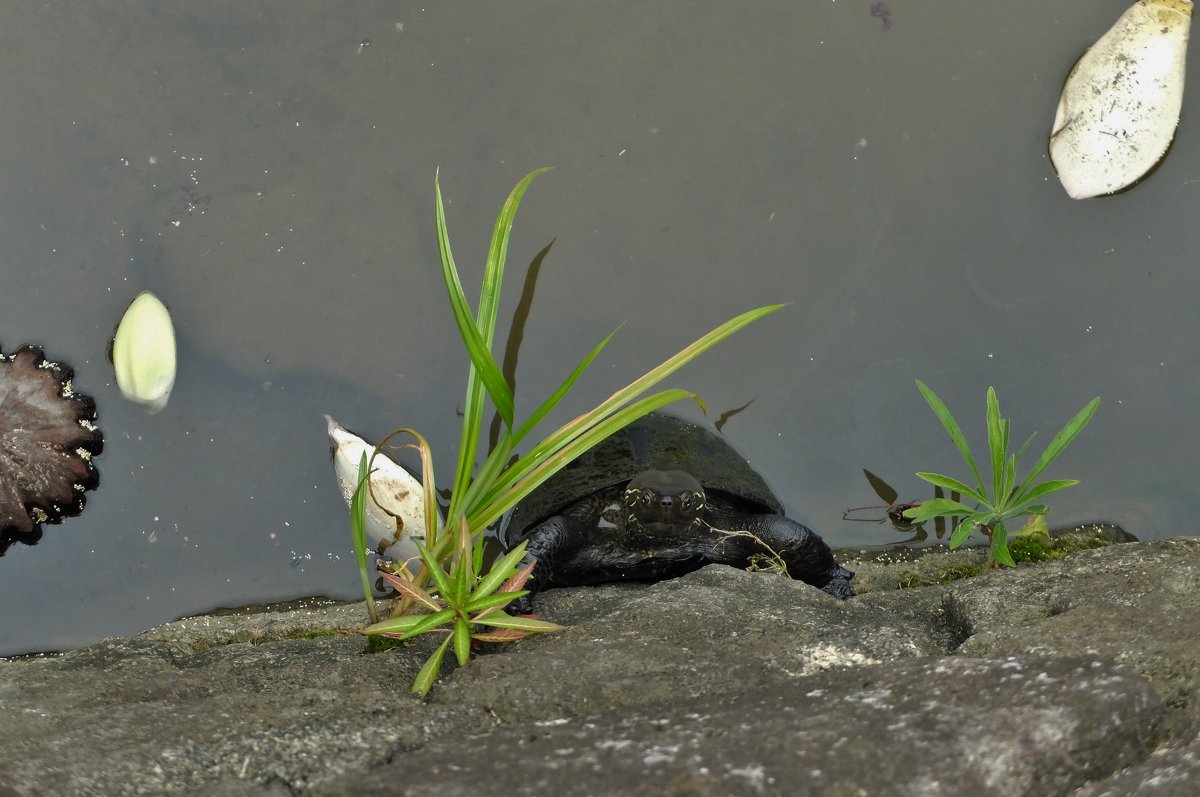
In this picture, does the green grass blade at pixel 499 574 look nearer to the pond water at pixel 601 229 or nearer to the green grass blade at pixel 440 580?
the green grass blade at pixel 440 580

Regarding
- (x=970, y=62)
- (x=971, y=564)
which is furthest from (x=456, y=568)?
(x=970, y=62)

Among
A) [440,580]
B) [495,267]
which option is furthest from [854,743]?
[495,267]

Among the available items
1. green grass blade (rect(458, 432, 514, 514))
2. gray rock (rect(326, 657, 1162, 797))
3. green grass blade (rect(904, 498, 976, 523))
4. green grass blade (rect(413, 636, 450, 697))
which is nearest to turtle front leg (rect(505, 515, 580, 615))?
green grass blade (rect(458, 432, 514, 514))

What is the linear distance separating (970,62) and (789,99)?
0.62 m

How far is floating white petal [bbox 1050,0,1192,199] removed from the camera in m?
3.02

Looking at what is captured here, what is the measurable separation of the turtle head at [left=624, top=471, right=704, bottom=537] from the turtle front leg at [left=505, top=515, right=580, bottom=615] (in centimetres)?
25

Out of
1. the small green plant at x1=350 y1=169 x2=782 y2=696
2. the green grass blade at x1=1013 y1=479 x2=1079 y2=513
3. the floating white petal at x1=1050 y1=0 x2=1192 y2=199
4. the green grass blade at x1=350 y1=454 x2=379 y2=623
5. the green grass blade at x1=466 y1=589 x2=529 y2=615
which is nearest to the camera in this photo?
the green grass blade at x1=466 y1=589 x2=529 y2=615

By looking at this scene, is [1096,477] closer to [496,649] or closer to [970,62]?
[970,62]

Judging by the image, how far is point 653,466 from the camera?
302 centimetres

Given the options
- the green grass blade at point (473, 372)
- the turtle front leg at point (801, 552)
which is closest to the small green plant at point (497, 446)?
the green grass blade at point (473, 372)

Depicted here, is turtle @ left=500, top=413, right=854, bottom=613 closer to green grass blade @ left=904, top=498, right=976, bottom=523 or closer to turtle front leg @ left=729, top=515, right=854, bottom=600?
turtle front leg @ left=729, top=515, right=854, bottom=600

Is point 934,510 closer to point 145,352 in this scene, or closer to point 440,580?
point 440,580

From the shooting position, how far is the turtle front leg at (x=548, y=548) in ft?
9.10

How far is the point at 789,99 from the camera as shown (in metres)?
3.14
